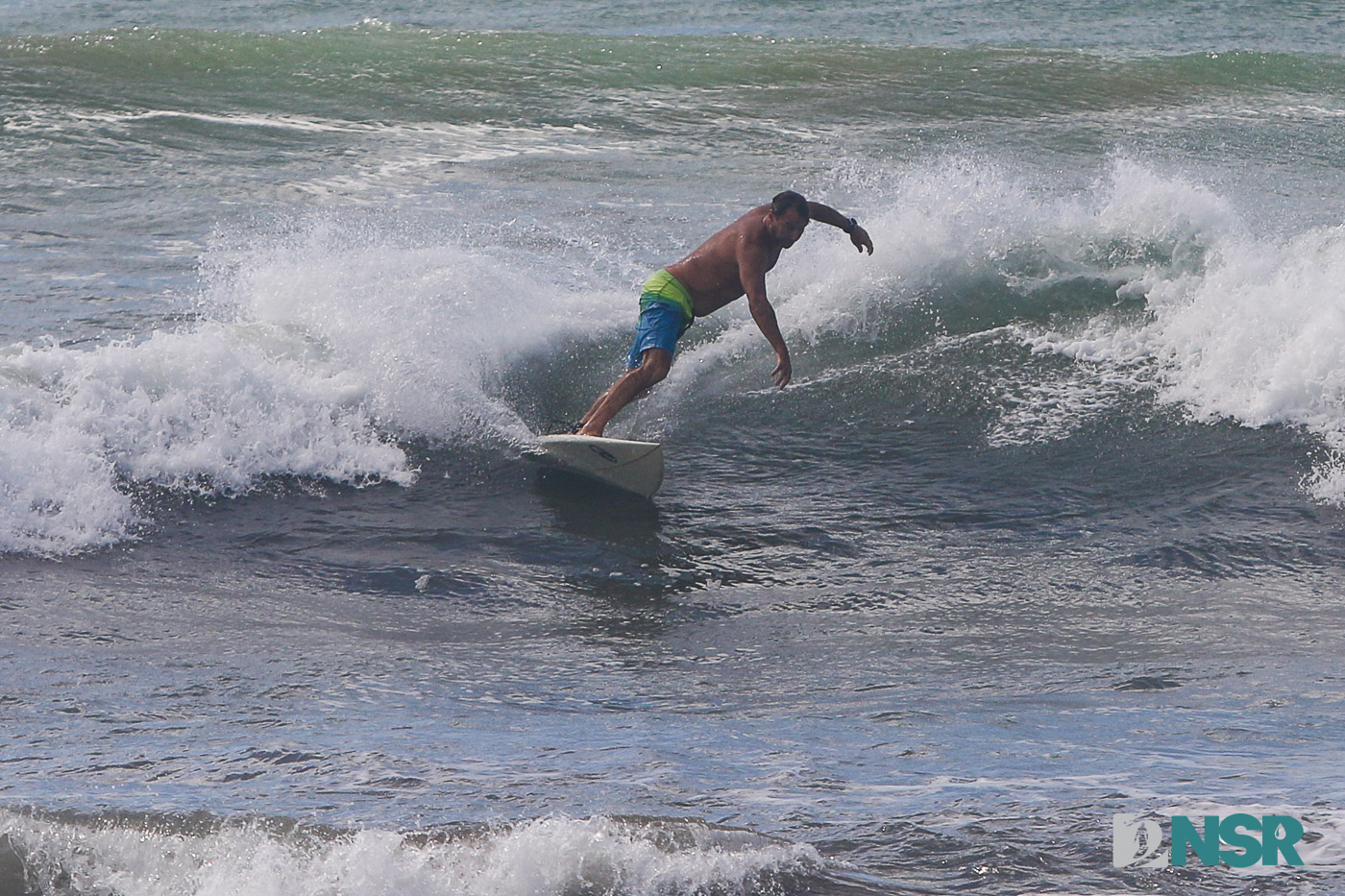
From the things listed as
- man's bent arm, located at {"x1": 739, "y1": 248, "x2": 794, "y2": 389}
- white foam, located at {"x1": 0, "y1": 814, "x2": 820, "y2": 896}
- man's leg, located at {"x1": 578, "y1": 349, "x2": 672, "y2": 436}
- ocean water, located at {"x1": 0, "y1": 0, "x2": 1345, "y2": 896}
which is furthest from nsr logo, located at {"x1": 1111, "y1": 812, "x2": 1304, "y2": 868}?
man's leg, located at {"x1": 578, "y1": 349, "x2": 672, "y2": 436}

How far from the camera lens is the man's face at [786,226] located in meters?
7.11

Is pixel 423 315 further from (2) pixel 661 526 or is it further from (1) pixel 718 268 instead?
(2) pixel 661 526

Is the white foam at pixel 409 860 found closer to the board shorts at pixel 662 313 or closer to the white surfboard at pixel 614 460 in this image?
the white surfboard at pixel 614 460

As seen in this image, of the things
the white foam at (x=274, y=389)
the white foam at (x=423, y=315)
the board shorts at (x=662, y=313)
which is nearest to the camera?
the white foam at (x=274, y=389)

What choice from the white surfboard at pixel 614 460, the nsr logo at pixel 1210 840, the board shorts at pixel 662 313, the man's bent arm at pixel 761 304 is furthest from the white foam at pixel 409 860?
the board shorts at pixel 662 313

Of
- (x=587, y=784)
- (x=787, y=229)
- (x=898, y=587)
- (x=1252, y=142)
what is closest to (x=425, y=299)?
(x=787, y=229)

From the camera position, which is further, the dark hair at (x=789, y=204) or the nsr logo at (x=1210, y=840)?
the dark hair at (x=789, y=204)

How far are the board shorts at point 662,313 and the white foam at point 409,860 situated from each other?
3.80m

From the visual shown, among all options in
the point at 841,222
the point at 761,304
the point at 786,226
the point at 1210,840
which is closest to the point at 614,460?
the point at 761,304

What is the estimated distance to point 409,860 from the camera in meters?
3.83

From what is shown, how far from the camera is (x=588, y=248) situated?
35.4ft

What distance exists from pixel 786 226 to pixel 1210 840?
4.03m

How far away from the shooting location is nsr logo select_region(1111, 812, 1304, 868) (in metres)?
3.81

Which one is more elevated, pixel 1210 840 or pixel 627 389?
pixel 627 389
